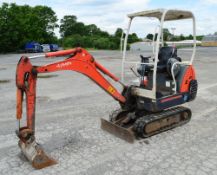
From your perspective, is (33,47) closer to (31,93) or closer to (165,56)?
(165,56)

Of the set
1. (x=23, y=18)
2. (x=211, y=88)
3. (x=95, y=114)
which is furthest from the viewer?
(x=23, y=18)

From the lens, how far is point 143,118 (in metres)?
6.12

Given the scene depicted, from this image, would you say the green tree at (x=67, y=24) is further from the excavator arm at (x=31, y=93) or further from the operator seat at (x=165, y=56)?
the excavator arm at (x=31, y=93)

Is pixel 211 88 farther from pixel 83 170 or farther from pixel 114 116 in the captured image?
pixel 83 170

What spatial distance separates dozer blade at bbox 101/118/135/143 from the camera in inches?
232

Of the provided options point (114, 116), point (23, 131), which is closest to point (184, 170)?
point (114, 116)

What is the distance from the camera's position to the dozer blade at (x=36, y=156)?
491 centimetres

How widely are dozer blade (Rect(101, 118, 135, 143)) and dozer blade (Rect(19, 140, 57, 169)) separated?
1544 millimetres

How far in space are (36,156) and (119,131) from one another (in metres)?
1.85

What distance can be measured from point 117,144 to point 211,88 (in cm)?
675

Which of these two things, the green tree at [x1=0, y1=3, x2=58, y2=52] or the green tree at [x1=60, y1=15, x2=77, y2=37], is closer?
the green tree at [x1=0, y1=3, x2=58, y2=52]

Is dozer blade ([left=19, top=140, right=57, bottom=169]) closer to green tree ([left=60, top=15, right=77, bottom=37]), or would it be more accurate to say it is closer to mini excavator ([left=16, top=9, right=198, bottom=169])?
mini excavator ([left=16, top=9, right=198, bottom=169])

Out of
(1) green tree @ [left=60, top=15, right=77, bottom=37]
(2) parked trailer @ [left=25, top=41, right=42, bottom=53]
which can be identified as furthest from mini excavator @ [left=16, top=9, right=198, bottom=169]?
(1) green tree @ [left=60, top=15, right=77, bottom=37]

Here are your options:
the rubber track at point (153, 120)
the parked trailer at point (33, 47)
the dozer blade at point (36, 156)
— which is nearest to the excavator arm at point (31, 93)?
the dozer blade at point (36, 156)
